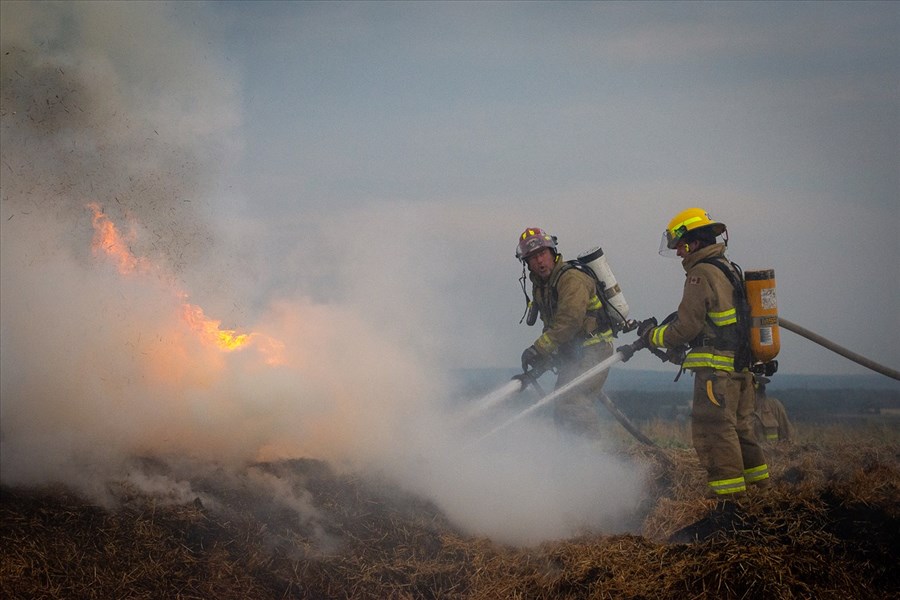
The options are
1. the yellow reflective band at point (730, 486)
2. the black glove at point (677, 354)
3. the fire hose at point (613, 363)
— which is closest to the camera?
the yellow reflective band at point (730, 486)

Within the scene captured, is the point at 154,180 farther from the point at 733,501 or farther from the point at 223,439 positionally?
the point at 733,501

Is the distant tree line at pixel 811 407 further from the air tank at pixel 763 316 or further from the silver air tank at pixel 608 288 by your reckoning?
the air tank at pixel 763 316

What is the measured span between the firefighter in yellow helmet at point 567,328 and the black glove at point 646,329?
949mm

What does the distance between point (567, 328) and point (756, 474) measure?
2.73 meters

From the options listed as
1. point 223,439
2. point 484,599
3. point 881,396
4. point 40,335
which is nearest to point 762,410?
point 484,599

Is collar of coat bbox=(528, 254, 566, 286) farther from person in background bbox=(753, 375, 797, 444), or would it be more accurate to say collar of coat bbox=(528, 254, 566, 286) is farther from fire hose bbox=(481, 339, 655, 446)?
person in background bbox=(753, 375, 797, 444)

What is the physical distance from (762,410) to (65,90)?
9.31 m

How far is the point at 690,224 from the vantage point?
7.43 meters

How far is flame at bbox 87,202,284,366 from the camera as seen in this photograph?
9.23 metres

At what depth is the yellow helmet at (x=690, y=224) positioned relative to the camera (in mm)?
7406

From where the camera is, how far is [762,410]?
10.2 metres

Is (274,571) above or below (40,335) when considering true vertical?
below

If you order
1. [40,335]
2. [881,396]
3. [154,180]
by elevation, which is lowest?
[881,396]

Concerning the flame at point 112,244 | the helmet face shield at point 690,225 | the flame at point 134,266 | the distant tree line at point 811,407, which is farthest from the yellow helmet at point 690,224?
the distant tree line at point 811,407
